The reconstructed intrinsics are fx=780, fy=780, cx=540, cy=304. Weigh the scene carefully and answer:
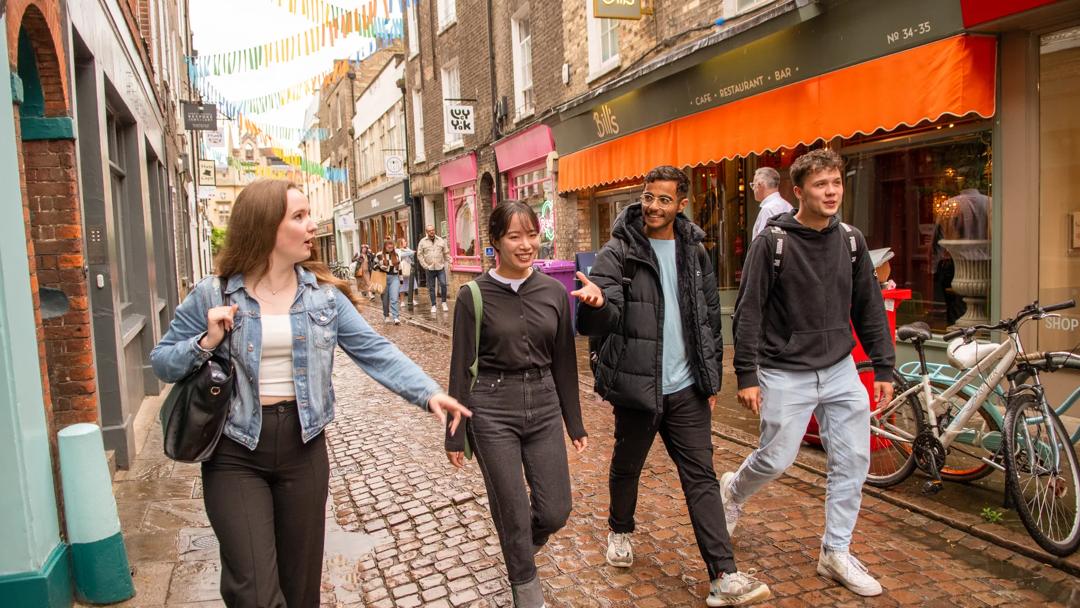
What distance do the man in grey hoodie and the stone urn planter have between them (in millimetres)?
3626

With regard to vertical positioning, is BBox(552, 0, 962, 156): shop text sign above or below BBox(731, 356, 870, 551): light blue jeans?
above

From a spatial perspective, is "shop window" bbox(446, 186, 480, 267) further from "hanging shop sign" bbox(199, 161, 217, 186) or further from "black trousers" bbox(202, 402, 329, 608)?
"black trousers" bbox(202, 402, 329, 608)

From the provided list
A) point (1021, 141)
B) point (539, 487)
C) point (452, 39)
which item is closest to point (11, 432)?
point (539, 487)

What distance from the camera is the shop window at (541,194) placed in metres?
15.2

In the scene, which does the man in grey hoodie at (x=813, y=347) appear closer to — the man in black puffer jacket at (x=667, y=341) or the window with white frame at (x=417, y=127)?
the man in black puffer jacket at (x=667, y=341)

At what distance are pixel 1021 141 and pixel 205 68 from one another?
41.0ft

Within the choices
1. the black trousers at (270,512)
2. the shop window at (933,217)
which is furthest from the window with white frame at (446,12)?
the black trousers at (270,512)

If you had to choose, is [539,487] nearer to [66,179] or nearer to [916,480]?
[916,480]

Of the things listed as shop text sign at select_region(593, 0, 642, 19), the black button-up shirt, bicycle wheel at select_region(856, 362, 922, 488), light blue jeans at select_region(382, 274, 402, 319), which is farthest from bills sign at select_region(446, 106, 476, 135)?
the black button-up shirt

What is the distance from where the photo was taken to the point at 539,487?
3154 millimetres

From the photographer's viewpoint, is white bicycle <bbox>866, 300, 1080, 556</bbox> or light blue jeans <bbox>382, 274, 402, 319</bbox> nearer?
white bicycle <bbox>866, 300, 1080, 556</bbox>

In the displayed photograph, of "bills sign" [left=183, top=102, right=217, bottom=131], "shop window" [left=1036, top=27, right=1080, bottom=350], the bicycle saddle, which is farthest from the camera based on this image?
"bills sign" [left=183, top=102, right=217, bottom=131]

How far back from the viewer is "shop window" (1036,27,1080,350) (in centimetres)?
580

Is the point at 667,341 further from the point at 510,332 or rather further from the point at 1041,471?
the point at 1041,471
